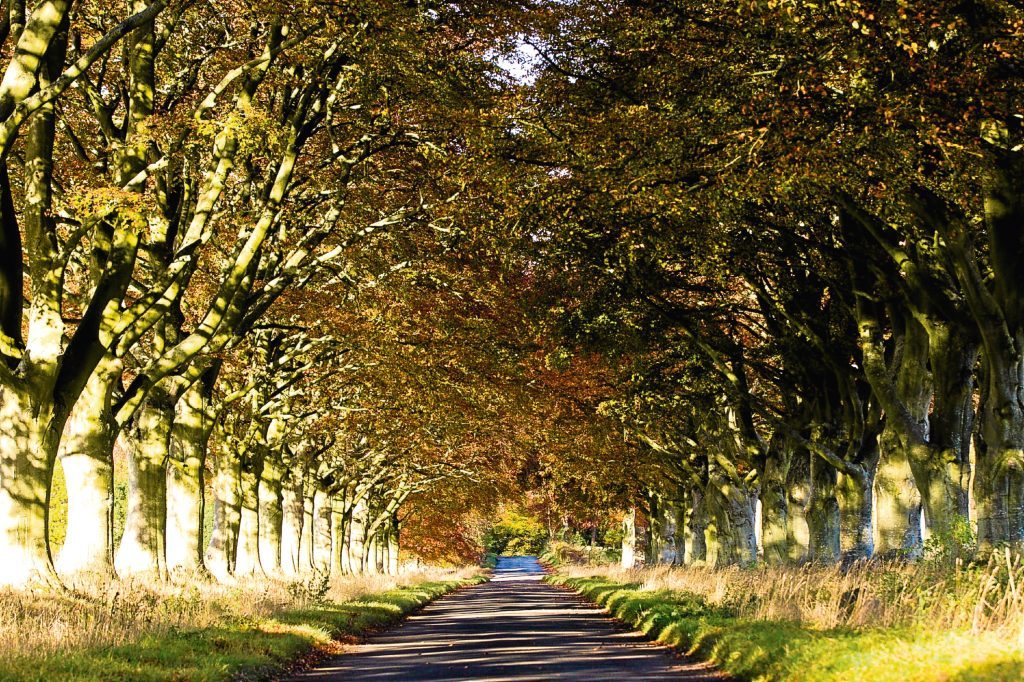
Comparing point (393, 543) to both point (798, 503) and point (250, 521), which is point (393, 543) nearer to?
point (250, 521)

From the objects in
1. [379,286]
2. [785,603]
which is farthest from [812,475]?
[379,286]

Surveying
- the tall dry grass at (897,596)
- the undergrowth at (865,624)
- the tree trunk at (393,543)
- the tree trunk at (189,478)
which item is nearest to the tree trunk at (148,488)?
the tree trunk at (189,478)

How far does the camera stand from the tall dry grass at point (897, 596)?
34.8ft

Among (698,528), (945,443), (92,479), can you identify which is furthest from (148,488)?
(698,528)

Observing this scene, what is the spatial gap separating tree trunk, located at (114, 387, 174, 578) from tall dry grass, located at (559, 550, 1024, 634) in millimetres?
10210

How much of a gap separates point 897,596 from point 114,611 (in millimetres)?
9354

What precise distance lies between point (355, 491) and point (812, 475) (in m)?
32.5

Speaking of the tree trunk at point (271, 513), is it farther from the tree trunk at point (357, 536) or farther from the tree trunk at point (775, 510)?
the tree trunk at point (357, 536)

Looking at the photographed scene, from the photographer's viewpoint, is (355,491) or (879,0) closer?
(879,0)

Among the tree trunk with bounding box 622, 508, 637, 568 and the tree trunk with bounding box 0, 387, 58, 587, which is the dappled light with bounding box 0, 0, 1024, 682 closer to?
the tree trunk with bounding box 0, 387, 58, 587

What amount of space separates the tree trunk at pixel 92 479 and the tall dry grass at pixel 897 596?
1012 centimetres

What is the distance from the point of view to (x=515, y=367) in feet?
82.9

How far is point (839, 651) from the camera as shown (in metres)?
11.1

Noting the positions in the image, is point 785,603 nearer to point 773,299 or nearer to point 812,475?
point 773,299
